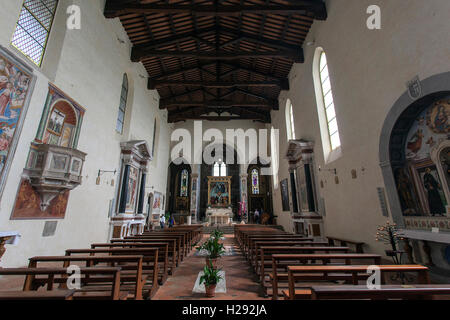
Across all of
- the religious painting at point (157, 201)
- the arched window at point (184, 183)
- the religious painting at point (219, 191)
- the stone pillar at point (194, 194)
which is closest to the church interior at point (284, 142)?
the religious painting at point (157, 201)

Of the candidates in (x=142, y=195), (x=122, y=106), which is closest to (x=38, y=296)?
(x=142, y=195)

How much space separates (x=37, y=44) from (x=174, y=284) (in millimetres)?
6018

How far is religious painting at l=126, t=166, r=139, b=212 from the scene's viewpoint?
→ 797cm

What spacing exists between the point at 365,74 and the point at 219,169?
1398 cm

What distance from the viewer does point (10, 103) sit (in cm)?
377

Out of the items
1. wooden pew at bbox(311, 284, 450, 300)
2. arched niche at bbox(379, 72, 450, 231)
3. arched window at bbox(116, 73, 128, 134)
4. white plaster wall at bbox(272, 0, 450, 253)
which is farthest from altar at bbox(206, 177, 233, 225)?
wooden pew at bbox(311, 284, 450, 300)

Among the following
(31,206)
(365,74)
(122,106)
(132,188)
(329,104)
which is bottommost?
(31,206)

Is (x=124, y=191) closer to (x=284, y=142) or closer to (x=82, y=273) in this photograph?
(x=82, y=273)

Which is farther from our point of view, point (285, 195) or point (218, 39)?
point (285, 195)

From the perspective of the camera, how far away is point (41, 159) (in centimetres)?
427

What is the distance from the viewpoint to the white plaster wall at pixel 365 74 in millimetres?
3490

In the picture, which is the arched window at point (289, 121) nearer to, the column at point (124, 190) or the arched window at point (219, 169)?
the column at point (124, 190)

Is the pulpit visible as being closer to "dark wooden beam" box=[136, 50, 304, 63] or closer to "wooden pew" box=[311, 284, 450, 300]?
"wooden pew" box=[311, 284, 450, 300]
